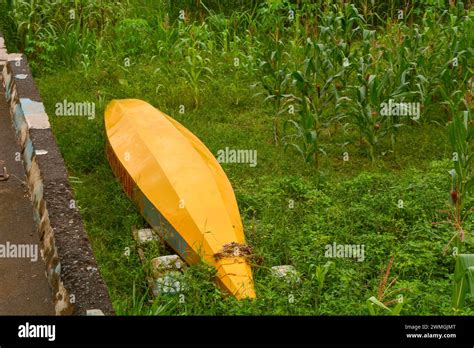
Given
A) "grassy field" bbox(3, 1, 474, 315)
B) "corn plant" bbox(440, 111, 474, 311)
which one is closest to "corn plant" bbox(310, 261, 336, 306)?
"grassy field" bbox(3, 1, 474, 315)

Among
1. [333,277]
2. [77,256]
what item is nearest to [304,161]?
[333,277]

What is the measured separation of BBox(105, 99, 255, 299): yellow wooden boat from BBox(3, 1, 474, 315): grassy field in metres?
0.15

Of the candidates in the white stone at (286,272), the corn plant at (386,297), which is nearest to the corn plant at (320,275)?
the white stone at (286,272)

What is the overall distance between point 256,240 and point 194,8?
5.47 metres

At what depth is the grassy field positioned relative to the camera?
6.31 metres

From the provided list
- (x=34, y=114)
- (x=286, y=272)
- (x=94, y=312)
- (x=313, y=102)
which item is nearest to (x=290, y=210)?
(x=286, y=272)

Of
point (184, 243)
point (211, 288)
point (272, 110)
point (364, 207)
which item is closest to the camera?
point (211, 288)

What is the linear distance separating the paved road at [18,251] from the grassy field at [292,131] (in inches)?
17.8

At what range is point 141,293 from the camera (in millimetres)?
6344

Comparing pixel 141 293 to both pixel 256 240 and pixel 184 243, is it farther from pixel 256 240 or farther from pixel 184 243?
pixel 256 240

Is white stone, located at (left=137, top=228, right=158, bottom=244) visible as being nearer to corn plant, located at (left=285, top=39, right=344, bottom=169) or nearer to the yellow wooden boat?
the yellow wooden boat

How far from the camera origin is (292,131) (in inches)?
357

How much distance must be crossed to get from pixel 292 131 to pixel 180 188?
2.34 m

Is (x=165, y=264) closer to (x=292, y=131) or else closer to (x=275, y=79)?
(x=292, y=131)
